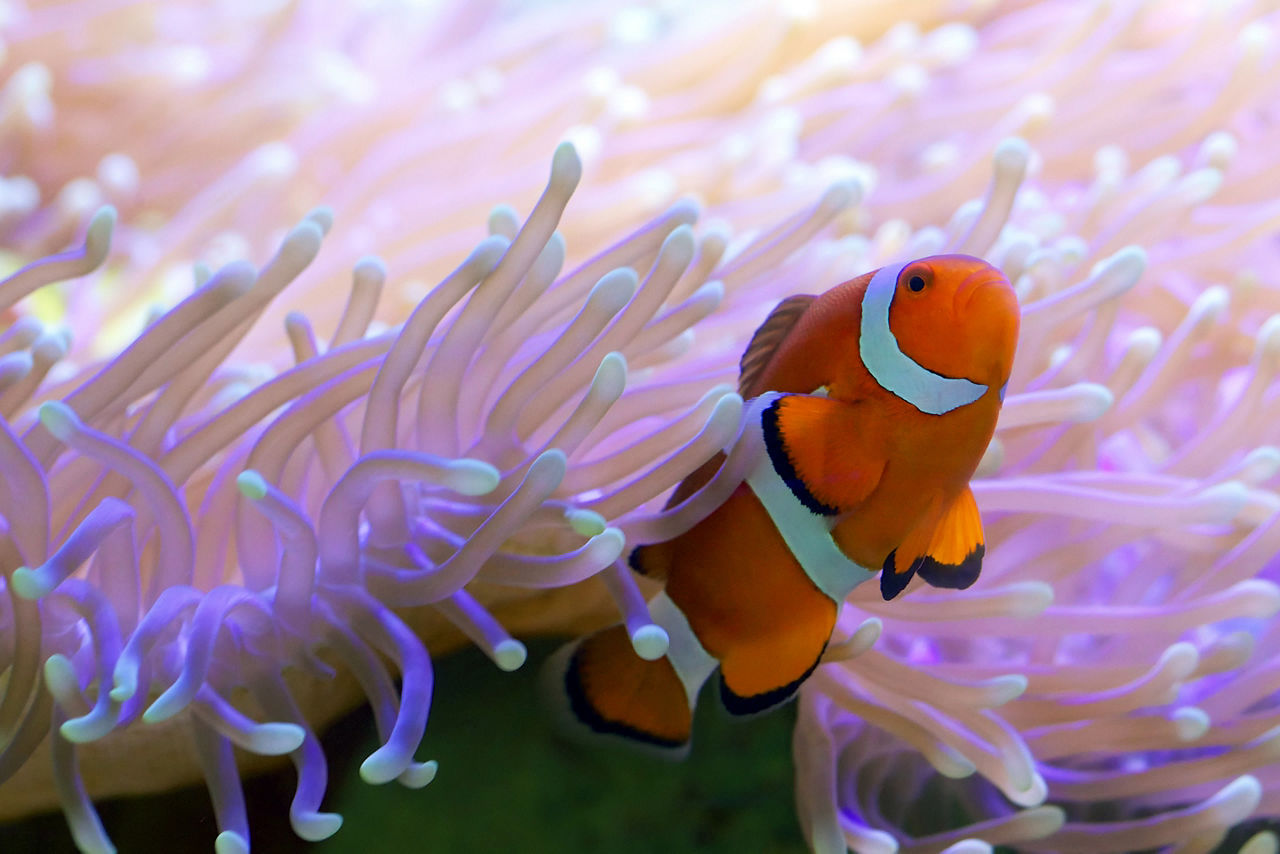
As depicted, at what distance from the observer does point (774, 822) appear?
75 centimetres

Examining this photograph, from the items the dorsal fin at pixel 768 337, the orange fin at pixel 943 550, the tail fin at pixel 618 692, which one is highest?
the dorsal fin at pixel 768 337

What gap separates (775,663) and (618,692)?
0.10 meters

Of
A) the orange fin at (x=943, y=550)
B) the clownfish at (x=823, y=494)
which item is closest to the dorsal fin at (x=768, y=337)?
the clownfish at (x=823, y=494)

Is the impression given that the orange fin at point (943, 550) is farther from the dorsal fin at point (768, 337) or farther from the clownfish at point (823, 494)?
the dorsal fin at point (768, 337)

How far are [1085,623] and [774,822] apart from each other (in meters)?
0.26

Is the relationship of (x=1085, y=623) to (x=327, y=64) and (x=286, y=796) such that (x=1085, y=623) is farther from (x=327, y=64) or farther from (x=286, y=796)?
(x=327, y=64)

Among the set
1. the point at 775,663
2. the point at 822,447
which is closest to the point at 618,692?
the point at 775,663

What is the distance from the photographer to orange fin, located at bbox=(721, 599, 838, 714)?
1.70ft

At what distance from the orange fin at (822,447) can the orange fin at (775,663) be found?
66 millimetres

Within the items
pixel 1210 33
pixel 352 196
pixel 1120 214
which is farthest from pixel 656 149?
pixel 1210 33

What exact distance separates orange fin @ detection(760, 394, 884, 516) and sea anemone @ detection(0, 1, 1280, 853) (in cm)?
4

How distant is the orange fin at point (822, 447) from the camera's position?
18.4 inches

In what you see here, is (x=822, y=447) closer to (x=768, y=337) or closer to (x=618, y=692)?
(x=768, y=337)

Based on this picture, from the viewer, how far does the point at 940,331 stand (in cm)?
44
